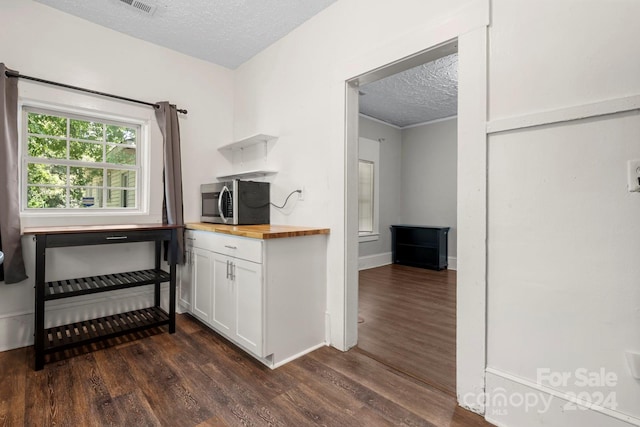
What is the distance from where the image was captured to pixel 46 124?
2.65 meters

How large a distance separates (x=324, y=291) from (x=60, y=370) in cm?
187

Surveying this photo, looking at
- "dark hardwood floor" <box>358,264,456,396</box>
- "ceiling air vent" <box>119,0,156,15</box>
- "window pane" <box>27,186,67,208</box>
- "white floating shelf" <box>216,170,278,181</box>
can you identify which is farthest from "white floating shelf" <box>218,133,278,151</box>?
"dark hardwood floor" <box>358,264,456,396</box>

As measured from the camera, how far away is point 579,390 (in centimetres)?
136

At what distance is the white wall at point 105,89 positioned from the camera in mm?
2422

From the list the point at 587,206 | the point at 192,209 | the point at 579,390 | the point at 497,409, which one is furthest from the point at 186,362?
the point at 587,206

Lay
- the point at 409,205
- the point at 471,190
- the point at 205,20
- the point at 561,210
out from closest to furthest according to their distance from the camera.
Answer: the point at 561,210 < the point at 471,190 < the point at 205,20 < the point at 409,205

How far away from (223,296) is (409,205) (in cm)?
439

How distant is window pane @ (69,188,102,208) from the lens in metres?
2.78

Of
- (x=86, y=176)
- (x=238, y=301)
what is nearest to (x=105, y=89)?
(x=86, y=176)

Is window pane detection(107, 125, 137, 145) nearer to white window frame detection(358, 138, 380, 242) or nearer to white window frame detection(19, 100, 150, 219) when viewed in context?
white window frame detection(19, 100, 150, 219)

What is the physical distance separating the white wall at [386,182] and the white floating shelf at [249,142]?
8.41ft

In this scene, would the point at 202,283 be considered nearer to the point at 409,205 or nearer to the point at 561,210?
the point at 561,210

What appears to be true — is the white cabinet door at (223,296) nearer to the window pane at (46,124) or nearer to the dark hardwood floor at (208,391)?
the dark hardwood floor at (208,391)

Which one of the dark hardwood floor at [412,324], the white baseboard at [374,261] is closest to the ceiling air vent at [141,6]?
the dark hardwood floor at [412,324]
